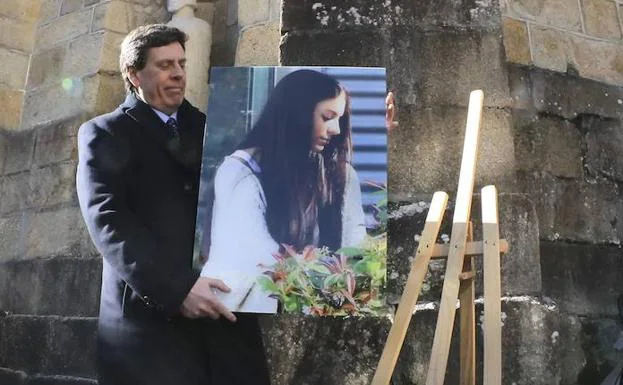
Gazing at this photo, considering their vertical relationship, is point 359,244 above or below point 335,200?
below

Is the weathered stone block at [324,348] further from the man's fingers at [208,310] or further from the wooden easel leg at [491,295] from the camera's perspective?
the man's fingers at [208,310]

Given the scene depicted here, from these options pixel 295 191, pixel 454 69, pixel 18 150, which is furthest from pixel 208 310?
pixel 18 150

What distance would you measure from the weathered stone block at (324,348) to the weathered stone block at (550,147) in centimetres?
110

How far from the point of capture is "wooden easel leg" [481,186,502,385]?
6.57 ft

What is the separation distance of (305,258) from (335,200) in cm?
20

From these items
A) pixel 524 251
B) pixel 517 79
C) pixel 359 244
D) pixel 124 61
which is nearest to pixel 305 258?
pixel 359 244

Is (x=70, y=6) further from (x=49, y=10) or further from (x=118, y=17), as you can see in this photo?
(x=118, y=17)

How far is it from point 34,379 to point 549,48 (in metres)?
3.05

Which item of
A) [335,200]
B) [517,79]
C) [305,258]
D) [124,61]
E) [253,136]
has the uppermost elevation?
[517,79]

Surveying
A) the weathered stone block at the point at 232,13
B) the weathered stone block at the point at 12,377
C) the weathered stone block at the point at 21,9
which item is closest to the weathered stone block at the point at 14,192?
the weathered stone block at the point at 12,377

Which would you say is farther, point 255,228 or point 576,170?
point 576,170

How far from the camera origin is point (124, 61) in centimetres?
210

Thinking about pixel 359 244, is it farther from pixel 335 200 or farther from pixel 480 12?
pixel 480 12

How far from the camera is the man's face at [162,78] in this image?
6.79 feet
